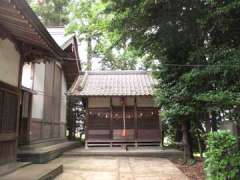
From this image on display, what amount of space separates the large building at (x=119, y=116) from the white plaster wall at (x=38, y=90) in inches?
79.7

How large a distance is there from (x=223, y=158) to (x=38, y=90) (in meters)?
8.33

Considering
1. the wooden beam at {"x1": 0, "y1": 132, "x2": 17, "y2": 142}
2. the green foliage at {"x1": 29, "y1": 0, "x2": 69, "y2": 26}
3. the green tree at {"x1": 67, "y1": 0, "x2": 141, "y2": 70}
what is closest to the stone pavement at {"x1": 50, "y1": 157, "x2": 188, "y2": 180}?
the wooden beam at {"x1": 0, "y1": 132, "x2": 17, "y2": 142}

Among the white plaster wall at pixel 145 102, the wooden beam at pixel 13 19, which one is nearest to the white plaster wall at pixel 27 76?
the wooden beam at pixel 13 19

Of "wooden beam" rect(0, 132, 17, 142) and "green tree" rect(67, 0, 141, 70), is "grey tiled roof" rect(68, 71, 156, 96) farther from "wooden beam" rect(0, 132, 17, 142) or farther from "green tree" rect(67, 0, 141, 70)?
"wooden beam" rect(0, 132, 17, 142)

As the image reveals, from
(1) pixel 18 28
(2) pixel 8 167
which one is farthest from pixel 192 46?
(2) pixel 8 167

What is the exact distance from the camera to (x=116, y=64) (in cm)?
2303

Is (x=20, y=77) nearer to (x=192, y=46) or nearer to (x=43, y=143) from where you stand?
(x=43, y=143)

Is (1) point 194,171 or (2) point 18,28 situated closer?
(2) point 18,28

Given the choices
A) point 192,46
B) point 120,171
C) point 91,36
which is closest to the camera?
point 120,171

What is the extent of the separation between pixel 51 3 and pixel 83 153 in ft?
56.6

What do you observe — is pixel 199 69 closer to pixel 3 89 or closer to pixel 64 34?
pixel 3 89

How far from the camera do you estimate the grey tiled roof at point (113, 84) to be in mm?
13458

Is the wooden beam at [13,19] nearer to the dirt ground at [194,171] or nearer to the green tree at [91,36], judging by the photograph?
the dirt ground at [194,171]

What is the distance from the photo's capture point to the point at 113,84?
49.7 feet
